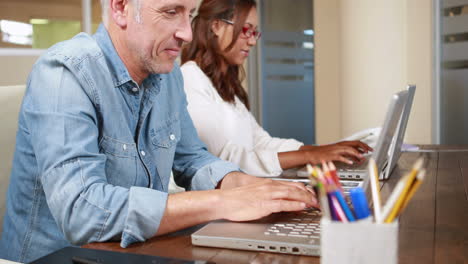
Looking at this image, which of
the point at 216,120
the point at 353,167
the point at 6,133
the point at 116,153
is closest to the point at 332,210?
the point at 116,153

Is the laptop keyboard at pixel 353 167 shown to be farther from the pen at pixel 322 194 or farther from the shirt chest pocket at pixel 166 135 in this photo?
the pen at pixel 322 194

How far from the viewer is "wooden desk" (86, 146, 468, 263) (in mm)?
831

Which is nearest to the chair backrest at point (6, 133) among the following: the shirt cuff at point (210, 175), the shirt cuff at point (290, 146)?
the shirt cuff at point (210, 175)

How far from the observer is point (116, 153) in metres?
1.18

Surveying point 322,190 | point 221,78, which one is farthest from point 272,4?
point 322,190

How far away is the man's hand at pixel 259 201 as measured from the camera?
3.31 feet

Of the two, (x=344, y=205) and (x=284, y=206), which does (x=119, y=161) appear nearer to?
(x=284, y=206)

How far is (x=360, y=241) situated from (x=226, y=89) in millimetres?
1632

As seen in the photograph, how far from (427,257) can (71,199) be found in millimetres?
603

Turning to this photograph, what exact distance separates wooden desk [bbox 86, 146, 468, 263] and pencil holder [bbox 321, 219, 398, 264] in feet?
0.80

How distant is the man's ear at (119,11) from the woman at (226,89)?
737 millimetres

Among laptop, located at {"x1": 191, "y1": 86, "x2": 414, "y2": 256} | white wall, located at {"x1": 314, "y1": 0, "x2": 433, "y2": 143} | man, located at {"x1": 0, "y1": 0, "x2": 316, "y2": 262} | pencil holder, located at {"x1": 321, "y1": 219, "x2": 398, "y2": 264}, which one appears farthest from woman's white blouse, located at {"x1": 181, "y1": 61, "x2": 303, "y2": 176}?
white wall, located at {"x1": 314, "y1": 0, "x2": 433, "y2": 143}

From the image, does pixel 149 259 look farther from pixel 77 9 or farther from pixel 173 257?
pixel 77 9

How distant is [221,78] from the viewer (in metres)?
2.17
